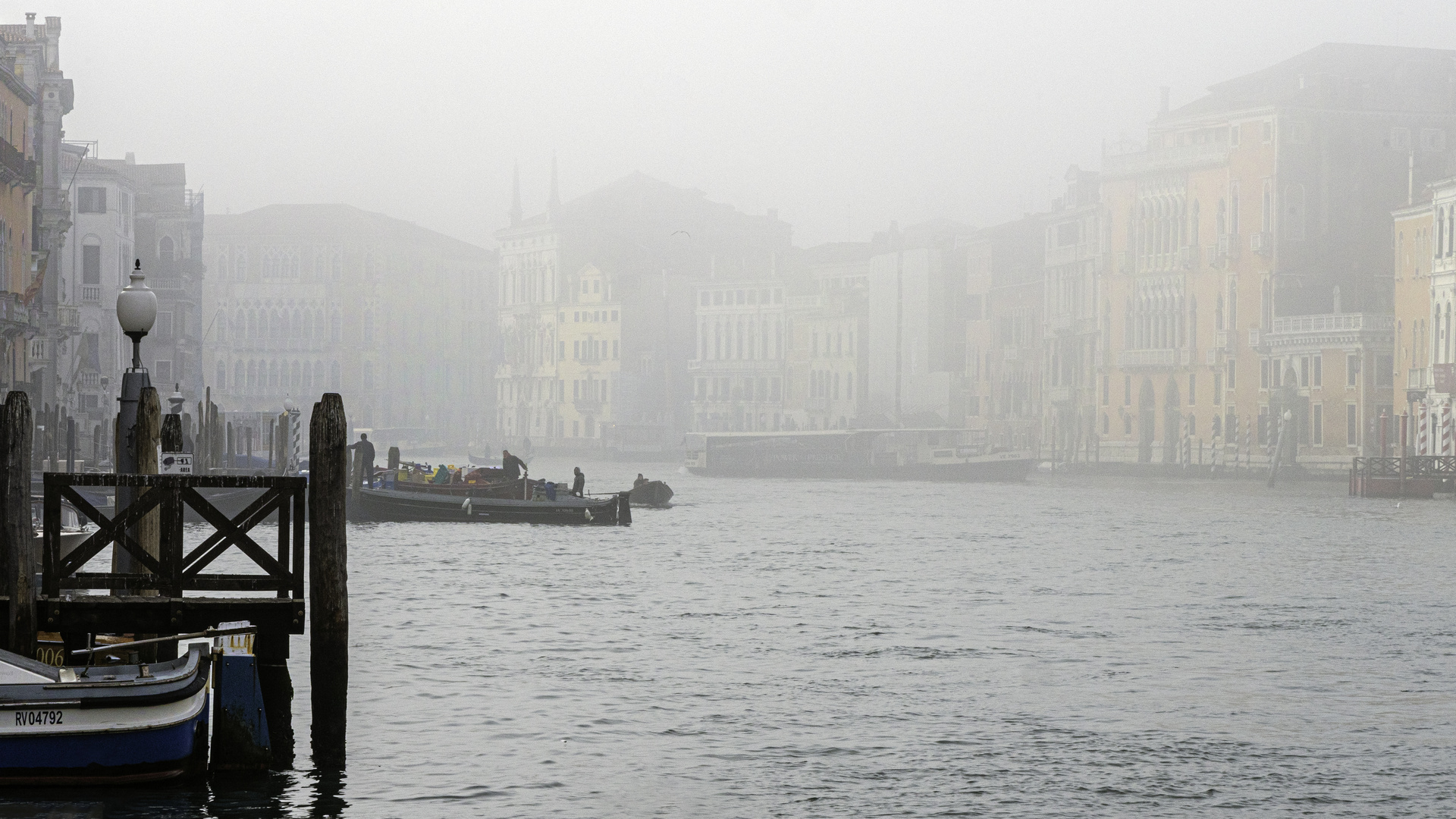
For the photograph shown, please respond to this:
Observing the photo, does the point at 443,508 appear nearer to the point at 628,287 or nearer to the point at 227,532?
the point at 227,532

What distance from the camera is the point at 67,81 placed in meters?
55.4

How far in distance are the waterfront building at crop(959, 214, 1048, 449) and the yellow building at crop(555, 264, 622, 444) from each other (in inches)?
1274

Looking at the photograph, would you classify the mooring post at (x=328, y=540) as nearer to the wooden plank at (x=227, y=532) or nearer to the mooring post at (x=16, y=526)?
the wooden plank at (x=227, y=532)

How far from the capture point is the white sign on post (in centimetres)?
1507

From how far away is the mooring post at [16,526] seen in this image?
13336 mm

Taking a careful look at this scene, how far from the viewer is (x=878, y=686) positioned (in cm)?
1958

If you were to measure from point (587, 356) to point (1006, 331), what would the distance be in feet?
134

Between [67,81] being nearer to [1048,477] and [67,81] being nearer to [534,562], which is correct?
[534,562]

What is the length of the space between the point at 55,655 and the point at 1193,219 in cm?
8384

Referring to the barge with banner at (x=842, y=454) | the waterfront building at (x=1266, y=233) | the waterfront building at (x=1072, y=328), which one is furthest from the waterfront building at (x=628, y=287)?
the waterfront building at (x=1266, y=233)

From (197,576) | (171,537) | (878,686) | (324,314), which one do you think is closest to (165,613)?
(197,576)

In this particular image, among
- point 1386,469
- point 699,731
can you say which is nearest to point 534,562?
point 699,731

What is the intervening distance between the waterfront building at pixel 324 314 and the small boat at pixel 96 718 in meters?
125

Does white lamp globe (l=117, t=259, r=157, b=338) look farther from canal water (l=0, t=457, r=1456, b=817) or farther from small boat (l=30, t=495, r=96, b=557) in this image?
canal water (l=0, t=457, r=1456, b=817)
